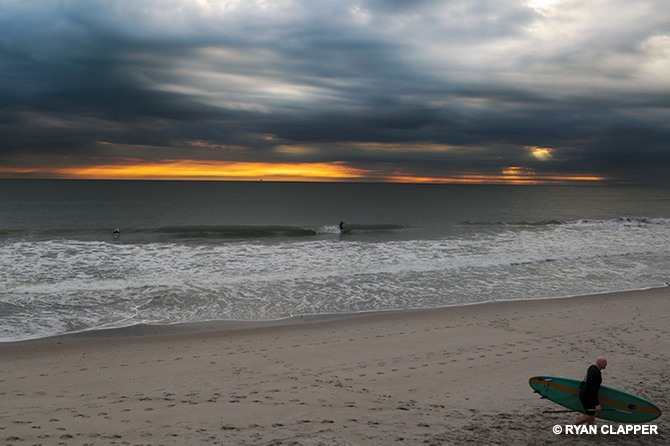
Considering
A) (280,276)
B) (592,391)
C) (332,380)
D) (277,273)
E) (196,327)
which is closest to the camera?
(592,391)

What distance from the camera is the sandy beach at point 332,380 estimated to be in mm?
5711

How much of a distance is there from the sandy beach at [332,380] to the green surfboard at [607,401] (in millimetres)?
256

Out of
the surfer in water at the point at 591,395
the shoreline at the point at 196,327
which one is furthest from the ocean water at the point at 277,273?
the surfer in water at the point at 591,395

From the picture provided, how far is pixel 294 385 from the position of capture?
24.2ft

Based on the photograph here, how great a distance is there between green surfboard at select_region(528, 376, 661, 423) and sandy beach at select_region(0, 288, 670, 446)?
0.26m

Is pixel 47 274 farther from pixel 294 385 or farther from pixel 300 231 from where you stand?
pixel 300 231

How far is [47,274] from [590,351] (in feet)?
60.7

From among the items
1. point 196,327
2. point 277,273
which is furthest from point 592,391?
point 277,273

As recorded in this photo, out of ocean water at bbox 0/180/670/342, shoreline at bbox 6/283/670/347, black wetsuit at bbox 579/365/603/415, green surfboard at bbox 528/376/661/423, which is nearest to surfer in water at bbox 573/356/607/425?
black wetsuit at bbox 579/365/603/415

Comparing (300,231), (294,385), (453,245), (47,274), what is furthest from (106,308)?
(300,231)

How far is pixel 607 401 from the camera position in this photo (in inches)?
231

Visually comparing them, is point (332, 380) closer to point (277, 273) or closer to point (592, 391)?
point (592, 391)

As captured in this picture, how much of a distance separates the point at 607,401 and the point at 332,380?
4094 millimetres

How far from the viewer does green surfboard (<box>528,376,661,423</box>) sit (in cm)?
568
